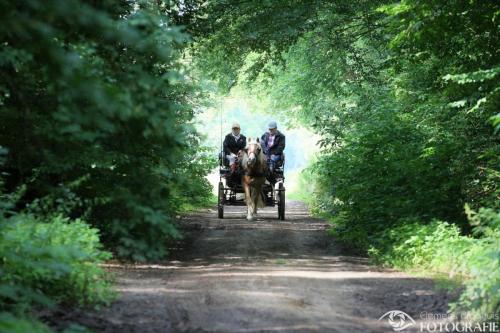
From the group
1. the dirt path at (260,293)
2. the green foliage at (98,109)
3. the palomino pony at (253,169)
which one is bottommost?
the dirt path at (260,293)

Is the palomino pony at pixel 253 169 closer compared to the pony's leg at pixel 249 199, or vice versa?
the palomino pony at pixel 253 169

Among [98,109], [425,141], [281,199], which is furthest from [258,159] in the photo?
[98,109]

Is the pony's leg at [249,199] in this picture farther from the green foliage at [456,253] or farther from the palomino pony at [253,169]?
the green foliage at [456,253]

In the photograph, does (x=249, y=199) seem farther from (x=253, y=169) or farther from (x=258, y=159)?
(x=258, y=159)

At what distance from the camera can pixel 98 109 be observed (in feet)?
17.6

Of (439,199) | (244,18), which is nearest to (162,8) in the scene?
(244,18)

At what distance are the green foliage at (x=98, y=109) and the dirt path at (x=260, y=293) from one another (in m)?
0.65

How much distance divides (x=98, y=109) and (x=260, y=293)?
3.43 m

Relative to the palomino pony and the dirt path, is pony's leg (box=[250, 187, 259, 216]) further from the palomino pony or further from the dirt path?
the dirt path

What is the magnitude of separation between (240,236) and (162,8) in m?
4.65

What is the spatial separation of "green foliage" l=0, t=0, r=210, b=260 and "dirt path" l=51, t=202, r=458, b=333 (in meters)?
0.65

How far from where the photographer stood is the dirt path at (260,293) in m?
6.64

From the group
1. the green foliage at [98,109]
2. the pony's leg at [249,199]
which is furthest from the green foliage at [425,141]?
the green foliage at [98,109]

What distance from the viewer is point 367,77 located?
73.1ft
